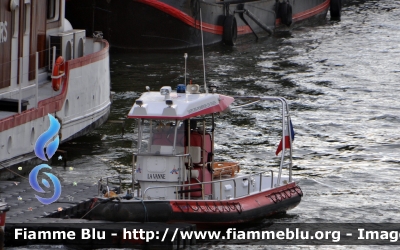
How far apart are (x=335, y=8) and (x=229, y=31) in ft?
39.9

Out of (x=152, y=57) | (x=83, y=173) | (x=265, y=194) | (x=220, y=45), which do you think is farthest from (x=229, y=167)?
(x=220, y=45)

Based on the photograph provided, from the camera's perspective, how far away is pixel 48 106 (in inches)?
814

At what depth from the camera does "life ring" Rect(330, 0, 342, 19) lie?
52.0 m

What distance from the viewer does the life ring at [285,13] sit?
159 ft

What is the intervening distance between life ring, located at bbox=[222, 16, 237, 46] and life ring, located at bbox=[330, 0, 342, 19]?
10.8 metres

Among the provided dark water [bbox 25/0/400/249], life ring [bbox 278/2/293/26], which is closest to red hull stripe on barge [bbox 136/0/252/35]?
dark water [bbox 25/0/400/249]

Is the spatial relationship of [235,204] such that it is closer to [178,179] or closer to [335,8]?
[178,179]

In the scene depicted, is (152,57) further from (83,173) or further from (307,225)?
(307,225)

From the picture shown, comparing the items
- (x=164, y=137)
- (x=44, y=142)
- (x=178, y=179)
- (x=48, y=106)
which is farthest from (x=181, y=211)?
(x=48, y=106)

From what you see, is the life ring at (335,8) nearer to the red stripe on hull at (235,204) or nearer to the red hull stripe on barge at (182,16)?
the red hull stripe on barge at (182,16)

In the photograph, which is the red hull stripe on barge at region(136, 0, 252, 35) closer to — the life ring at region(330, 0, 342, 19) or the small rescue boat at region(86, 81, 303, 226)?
the life ring at region(330, 0, 342, 19)

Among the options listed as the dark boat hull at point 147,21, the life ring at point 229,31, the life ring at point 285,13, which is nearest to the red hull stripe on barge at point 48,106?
the dark boat hull at point 147,21

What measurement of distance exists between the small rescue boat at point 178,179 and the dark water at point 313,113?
2.90 ft

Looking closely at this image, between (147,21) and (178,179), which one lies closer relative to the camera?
(178,179)
